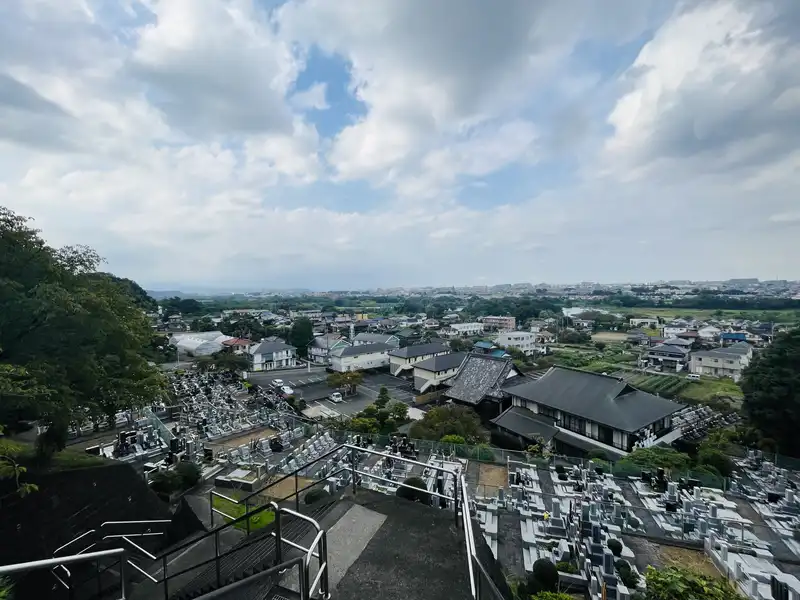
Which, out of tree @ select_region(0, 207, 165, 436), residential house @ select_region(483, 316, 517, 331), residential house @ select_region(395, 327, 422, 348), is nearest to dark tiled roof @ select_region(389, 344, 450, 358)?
residential house @ select_region(395, 327, 422, 348)

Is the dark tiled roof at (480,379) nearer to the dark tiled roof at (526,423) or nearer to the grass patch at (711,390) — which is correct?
the dark tiled roof at (526,423)

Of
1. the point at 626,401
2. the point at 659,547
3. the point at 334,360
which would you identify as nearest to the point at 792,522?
the point at 659,547

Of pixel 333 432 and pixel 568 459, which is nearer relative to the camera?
pixel 568 459

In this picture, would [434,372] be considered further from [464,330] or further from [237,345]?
[464,330]

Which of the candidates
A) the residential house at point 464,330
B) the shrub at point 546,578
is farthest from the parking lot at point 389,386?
the residential house at point 464,330

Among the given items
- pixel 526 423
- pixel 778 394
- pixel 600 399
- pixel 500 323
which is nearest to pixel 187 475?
pixel 526 423

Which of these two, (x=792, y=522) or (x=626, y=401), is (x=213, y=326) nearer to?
(x=626, y=401)
